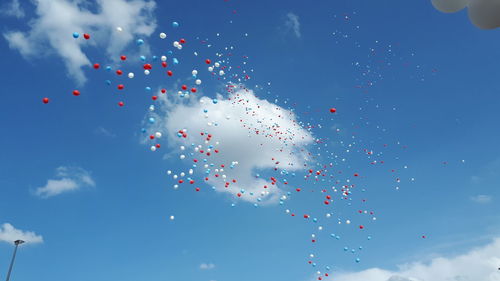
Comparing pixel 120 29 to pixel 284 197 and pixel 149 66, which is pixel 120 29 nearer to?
pixel 149 66

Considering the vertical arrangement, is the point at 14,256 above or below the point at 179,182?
above

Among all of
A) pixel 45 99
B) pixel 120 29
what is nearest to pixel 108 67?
pixel 120 29

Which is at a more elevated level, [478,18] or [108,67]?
[108,67]

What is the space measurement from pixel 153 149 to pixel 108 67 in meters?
2.39

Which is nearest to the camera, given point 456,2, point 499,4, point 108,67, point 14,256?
point 499,4

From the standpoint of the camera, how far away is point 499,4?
446cm

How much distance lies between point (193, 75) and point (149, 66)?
1052 mm

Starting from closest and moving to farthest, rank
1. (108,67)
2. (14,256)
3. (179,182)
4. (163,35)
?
(108,67) → (163,35) → (179,182) → (14,256)

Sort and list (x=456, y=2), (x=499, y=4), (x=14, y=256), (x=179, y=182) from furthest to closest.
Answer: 1. (x=14, y=256)
2. (x=179, y=182)
3. (x=456, y=2)
4. (x=499, y=4)

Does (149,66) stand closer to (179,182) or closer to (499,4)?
(179,182)

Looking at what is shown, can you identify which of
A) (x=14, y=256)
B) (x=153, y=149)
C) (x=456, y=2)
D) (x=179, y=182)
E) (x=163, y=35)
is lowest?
(x=456, y=2)

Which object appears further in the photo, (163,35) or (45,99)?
(163,35)

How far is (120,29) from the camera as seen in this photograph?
28.9 feet

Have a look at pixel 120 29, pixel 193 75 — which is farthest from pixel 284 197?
pixel 120 29
